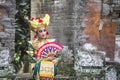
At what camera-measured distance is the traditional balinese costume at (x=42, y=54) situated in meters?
5.73

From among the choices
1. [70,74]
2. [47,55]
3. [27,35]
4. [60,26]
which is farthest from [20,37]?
[47,55]

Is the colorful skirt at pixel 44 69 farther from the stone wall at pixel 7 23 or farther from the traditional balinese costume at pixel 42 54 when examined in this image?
the stone wall at pixel 7 23

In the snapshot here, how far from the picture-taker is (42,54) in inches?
227

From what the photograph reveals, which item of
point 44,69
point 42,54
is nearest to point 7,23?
point 42,54

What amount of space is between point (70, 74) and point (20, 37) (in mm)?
3487

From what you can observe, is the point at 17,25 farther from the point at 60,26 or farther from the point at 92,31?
the point at 92,31

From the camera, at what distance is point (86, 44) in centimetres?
743

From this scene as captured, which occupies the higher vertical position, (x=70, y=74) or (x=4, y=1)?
(x=4, y=1)

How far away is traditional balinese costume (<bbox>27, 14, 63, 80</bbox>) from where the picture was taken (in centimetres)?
573

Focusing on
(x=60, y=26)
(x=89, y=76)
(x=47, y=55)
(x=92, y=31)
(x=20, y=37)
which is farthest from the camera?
(x=20, y=37)

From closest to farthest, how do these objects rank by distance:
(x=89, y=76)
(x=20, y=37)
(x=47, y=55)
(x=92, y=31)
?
(x=47, y=55)
(x=89, y=76)
(x=92, y=31)
(x=20, y=37)

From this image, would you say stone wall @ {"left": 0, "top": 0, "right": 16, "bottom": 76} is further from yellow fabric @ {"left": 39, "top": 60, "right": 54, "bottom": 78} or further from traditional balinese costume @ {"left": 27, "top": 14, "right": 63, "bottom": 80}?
yellow fabric @ {"left": 39, "top": 60, "right": 54, "bottom": 78}

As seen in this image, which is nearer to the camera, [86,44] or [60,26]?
[86,44]

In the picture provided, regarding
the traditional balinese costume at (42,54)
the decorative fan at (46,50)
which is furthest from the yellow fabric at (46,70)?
the decorative fan at (46,50)
